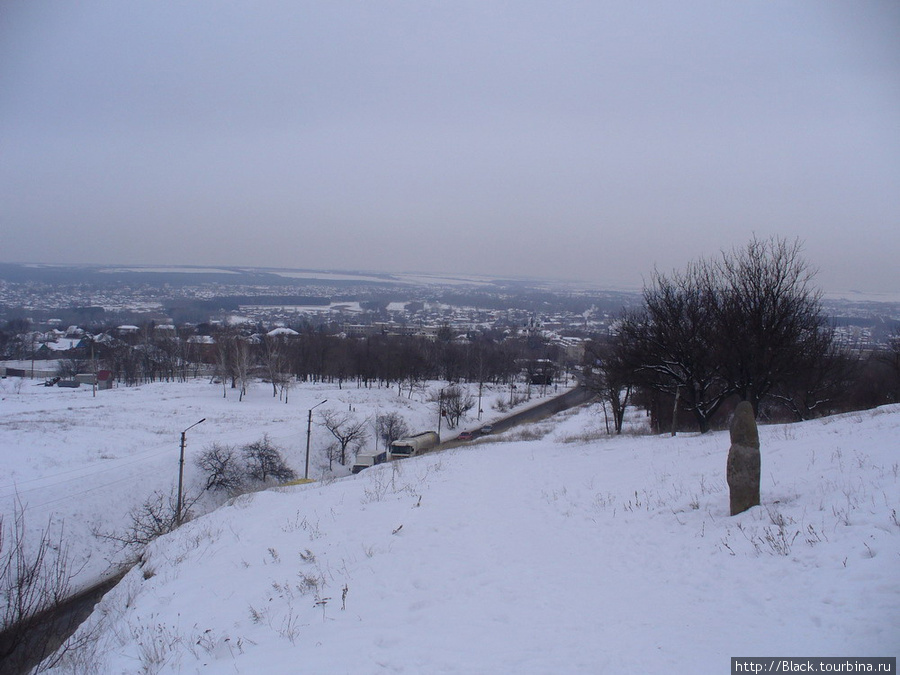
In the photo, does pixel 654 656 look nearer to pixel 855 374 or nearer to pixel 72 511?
pixel 72 511

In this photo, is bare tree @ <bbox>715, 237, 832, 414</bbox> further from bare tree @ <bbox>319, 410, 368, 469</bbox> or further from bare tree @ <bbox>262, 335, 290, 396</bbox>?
bare tree @ <bbox>262, 335, 290, 396</bbox>

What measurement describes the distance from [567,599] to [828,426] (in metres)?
10.3

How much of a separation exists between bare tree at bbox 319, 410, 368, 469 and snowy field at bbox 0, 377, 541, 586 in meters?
0.75

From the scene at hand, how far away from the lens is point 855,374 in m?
26.2

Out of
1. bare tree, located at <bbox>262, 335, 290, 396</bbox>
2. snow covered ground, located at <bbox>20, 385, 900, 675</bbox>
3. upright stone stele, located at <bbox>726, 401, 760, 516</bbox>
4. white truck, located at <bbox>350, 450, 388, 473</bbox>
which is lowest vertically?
white truck, located at <bbox>350, 450, 388, 473</bbox>

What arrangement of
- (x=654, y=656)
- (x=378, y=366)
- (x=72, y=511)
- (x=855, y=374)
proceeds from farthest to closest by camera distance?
1. (x=378, y=366)
2. (x=855, y=374)
3. (x=72, y=511)
4. (x=654, y=656)

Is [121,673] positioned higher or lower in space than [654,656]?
lower

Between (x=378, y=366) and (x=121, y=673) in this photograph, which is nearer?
(x=121, y=673)

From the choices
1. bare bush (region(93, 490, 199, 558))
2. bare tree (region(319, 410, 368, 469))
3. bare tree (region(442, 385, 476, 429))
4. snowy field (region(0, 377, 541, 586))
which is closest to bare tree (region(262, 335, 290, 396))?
snowy field (region(0, 377, 541, 586))

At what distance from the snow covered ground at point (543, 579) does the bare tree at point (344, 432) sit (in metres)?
20.4

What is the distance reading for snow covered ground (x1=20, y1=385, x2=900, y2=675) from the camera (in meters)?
4.58

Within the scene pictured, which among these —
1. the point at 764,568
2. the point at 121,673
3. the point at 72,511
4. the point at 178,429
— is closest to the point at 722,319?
the point at 764,568

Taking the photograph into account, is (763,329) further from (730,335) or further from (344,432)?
(344,432)

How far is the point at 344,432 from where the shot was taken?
32.5 m
